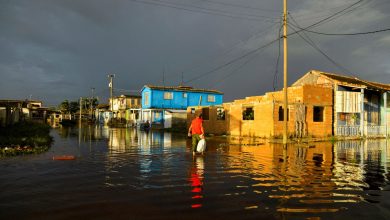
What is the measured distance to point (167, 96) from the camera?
5234 centimetres

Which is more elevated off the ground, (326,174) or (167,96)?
(167,96)

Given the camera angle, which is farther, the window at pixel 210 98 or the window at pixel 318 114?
the window at pixel 210 98

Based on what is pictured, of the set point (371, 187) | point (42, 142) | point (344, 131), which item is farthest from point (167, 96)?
point (371, 187)

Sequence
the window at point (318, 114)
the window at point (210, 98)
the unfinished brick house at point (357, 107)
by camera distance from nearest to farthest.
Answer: the window at point (318, 114) < the unfinished brick house at point (357, 107) < the window at point (210, 98)

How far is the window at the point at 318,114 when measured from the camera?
93.6ft

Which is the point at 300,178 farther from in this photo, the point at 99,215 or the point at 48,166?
the point at 48,166

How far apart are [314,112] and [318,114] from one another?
403 millimetres

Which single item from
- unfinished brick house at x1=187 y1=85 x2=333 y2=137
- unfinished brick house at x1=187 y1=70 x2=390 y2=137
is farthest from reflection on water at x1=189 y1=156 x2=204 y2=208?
unfinished brick house at x1=187 y1=70 x2=390 y2=137

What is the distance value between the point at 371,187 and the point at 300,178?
1.87 metres

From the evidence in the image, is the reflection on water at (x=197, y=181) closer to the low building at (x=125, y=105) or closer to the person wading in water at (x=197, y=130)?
the person wading in water at (x=197, y=130)

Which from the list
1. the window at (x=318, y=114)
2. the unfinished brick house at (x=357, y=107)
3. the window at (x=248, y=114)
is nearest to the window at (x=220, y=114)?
the window at (x=248, y=114)

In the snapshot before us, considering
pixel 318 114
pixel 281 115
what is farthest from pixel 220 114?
pixel 318 114

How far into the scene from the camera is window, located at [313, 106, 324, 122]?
28.5 m

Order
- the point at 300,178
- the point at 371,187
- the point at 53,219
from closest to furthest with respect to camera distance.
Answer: the point at 53,219, the point at 371,187, the point at 300,178
